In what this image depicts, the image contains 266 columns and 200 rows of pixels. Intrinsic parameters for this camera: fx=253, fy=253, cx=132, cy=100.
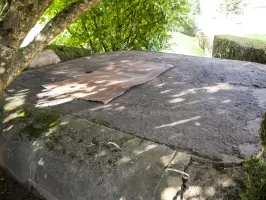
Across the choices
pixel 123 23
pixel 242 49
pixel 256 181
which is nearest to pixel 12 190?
pixel 256 181

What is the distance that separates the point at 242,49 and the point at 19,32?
926 centimetres

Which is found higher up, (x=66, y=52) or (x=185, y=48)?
(x=66, y=52)

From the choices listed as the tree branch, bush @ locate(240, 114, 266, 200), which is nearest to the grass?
the tree branch

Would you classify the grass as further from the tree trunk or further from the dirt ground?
the tree trunk

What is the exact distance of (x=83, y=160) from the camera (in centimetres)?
304

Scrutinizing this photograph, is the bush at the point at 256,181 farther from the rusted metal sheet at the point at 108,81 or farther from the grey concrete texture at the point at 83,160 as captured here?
the rusted metal sheet at the point at 108,81

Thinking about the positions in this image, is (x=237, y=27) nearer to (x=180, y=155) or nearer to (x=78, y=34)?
(x=78, y=34)

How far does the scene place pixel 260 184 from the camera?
181 centimetres

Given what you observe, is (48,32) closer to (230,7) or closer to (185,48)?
(185,48)

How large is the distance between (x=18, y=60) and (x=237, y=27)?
978 inches

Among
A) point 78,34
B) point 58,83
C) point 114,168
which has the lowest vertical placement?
point 114,168

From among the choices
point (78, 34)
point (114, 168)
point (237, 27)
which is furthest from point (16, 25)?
point (237, 27)

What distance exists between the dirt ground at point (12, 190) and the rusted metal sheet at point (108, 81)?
1.65 metres

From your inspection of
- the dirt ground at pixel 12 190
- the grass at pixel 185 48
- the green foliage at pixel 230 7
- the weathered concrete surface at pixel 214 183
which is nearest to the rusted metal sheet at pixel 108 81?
the dirt ground at pixel 12 190
